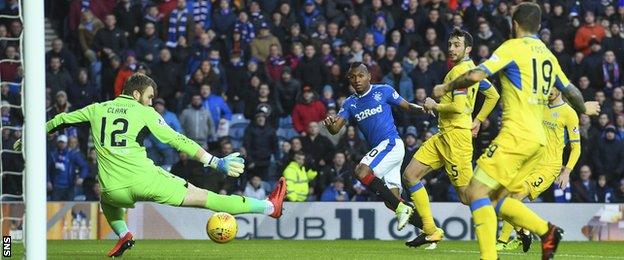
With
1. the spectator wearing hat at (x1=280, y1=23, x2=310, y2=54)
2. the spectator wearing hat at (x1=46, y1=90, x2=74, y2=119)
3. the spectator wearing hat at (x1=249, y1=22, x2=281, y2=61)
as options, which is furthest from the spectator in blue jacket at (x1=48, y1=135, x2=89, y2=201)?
the spectator wearing hat at (x1=280, y1=23, x2=310, y2=54)

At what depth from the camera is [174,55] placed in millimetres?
24141

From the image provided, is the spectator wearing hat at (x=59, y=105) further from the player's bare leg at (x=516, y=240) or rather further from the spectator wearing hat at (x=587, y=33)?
the player's bare leg at (x=516, y=240)

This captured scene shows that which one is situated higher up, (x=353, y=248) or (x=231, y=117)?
(x=231, y=117)

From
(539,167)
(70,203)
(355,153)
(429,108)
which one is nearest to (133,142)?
(429,108)

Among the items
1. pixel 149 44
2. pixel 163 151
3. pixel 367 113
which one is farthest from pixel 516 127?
pixel 149 44

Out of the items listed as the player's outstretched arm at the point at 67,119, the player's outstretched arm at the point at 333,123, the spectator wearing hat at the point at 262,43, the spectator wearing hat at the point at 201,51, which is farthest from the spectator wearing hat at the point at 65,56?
the player's outstretched arm at the point at 67,119

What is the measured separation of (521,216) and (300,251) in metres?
5.70

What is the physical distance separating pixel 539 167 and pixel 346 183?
6407 mm

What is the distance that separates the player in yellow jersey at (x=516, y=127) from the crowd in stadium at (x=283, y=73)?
11173 millimetres

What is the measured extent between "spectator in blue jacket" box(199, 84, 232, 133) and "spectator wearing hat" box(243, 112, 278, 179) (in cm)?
63

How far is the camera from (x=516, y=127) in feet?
34.7

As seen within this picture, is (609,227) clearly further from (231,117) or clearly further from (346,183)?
(231,117)

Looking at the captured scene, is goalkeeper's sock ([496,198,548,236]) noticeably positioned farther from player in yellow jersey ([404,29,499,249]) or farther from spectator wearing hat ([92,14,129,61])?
spectator wearing hat ([92,14,129,61])

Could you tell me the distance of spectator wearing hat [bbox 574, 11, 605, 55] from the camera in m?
24.1
